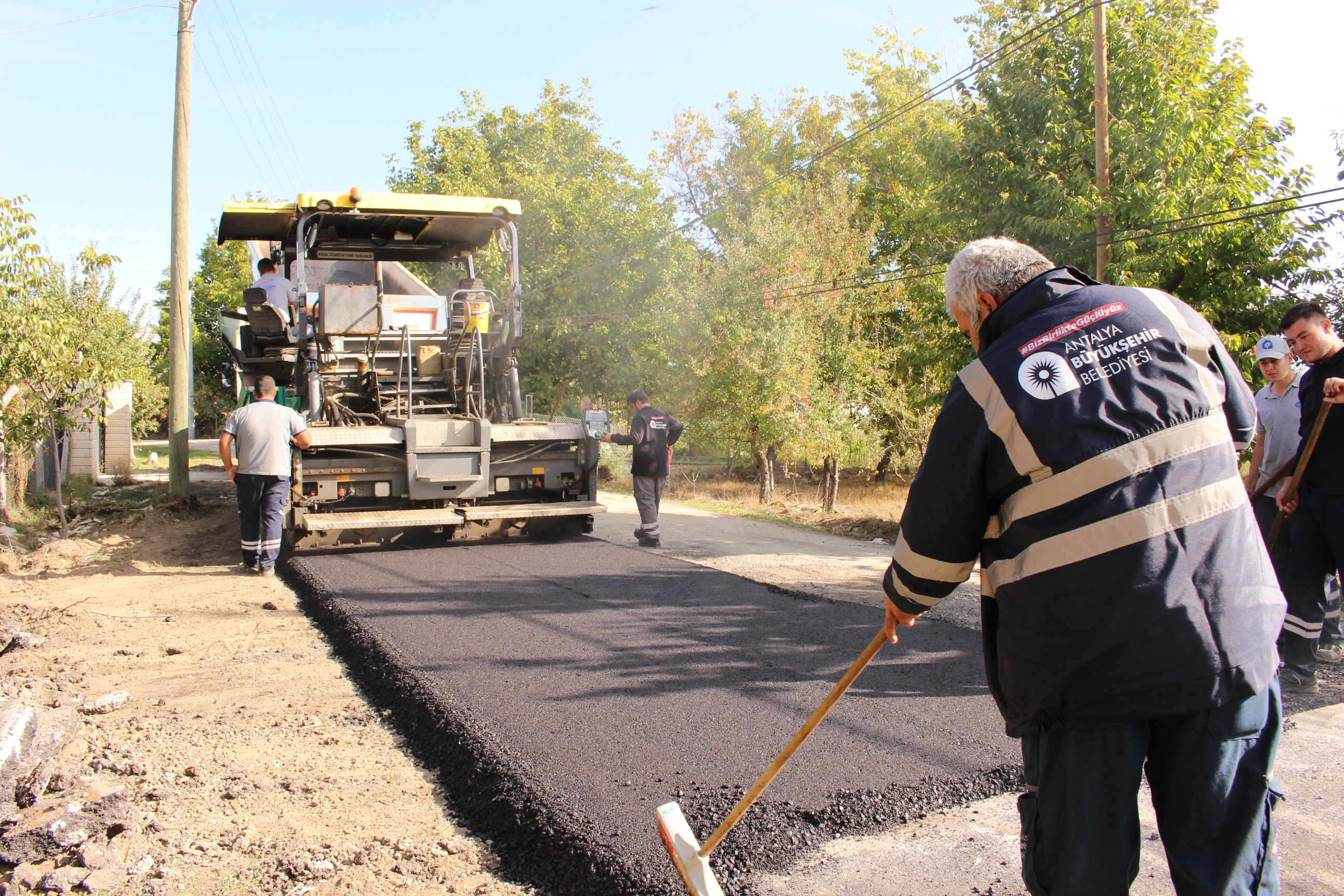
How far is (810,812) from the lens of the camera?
294 centimetres

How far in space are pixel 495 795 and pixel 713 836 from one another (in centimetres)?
103

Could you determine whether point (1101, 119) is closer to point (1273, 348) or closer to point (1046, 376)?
point (1273, 348)

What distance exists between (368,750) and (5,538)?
8387mm

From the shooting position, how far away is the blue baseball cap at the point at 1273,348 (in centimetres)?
454

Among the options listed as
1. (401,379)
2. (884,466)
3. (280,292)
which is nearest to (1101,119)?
(401,379)

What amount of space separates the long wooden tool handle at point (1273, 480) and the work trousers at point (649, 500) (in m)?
5.70

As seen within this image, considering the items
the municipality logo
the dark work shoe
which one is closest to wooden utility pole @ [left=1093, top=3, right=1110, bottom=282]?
the dark work shoe

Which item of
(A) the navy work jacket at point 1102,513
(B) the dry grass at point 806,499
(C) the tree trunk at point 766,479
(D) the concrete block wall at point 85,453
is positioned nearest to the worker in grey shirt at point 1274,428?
(B) the dry grass at point 806,499

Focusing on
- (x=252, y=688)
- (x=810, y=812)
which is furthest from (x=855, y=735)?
(x=252, y=688)

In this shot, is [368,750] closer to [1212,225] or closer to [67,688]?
[67,688]

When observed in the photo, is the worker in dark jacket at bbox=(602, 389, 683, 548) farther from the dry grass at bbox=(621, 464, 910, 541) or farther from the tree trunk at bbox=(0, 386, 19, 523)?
the tree trunk at bbox=(0, 386, 19, 523)

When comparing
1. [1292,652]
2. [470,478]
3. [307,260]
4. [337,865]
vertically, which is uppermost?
[307,260]

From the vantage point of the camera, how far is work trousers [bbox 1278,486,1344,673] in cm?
424

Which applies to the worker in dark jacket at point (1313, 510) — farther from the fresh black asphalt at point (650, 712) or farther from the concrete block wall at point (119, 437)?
the concrete block wall at point (119, 437)
